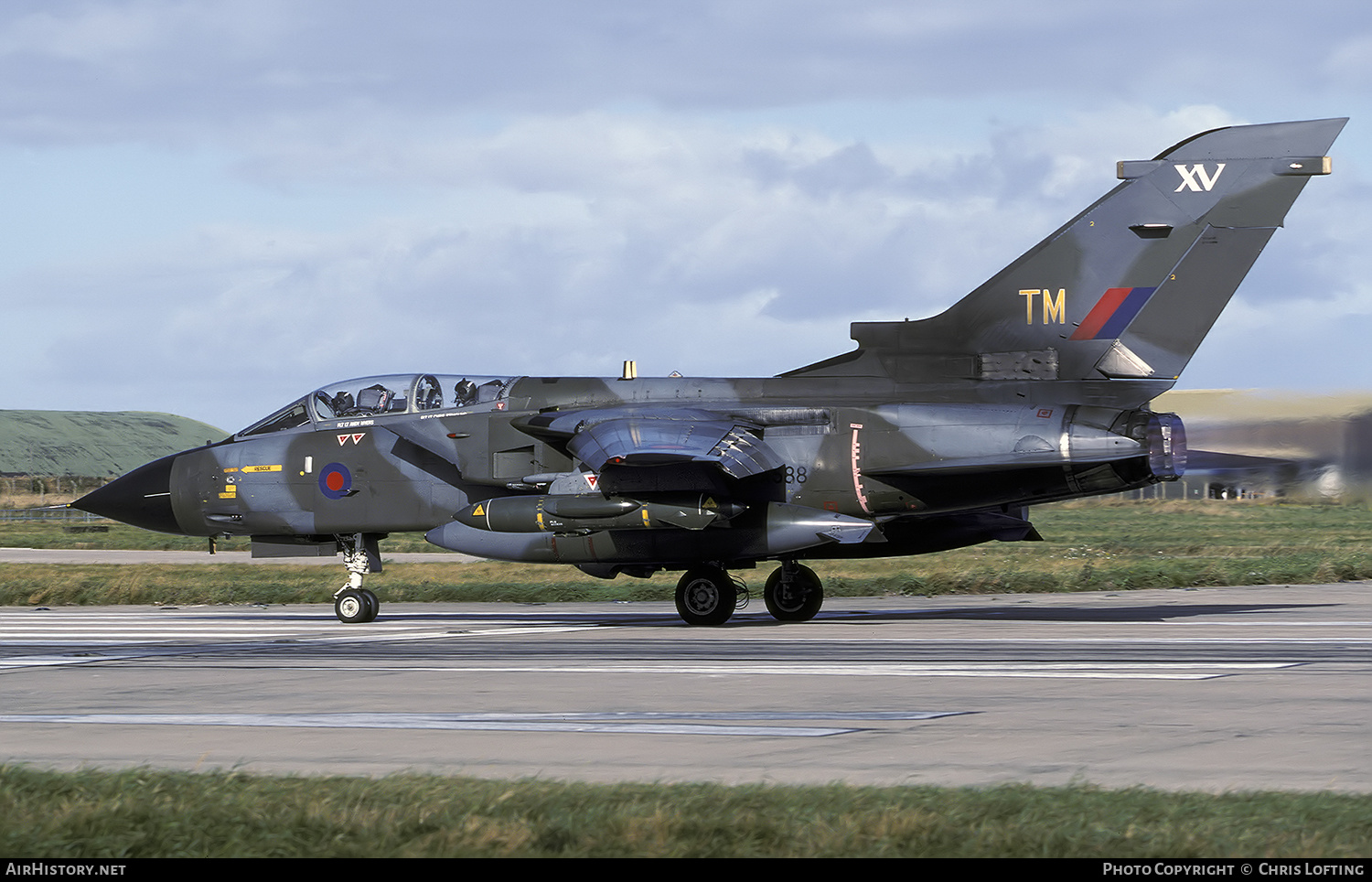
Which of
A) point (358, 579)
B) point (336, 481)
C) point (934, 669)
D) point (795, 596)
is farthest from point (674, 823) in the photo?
point (336, 481)

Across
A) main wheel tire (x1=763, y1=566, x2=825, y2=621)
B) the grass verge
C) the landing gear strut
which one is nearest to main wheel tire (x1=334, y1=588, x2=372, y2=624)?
the landing gear strut

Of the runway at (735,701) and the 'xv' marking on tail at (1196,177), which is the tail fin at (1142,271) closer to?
the 'xv' marking on tail at (1196,177)

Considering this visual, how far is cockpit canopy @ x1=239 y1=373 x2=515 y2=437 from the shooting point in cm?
2264

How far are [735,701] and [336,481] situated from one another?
1296 cm

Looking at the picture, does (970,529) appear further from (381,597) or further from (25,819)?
(25,819)

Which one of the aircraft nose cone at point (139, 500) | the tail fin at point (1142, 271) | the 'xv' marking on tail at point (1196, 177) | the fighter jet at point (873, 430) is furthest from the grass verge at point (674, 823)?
the aircraft nose cone at point (139, 500)

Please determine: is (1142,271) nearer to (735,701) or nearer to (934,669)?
(934,669)

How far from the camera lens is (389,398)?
75.8 ft

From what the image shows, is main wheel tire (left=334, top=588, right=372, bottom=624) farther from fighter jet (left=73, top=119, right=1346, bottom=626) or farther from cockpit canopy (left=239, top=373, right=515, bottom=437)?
cockpit canopy (left=239, top=373, right=515, bottom=437)

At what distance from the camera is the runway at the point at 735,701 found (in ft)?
27.8

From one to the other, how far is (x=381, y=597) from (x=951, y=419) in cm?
1292

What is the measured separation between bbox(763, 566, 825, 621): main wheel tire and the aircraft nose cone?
9569 mm

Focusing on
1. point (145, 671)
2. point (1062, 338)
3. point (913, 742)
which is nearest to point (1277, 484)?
point (1062, 338)

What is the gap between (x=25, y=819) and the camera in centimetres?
674
